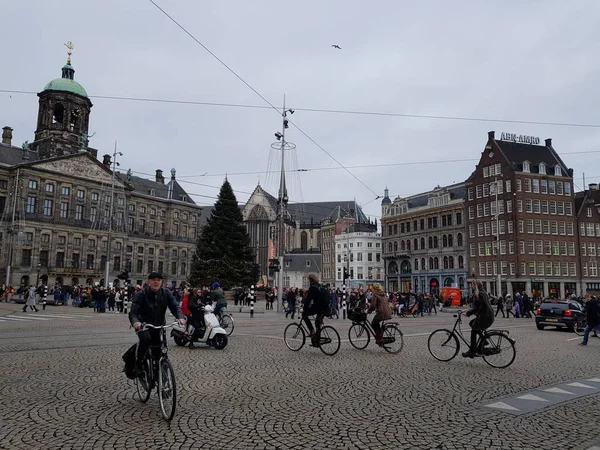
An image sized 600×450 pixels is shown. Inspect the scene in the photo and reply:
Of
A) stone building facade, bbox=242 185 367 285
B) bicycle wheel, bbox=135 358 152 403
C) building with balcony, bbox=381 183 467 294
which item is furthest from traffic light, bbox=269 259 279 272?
stone building facade, bbox=242 185 367 285

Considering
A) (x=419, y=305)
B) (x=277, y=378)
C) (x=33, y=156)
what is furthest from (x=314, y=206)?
(x=277, y=378)

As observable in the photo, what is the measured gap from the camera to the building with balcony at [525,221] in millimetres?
62406

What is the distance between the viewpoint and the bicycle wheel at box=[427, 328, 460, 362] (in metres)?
11.0

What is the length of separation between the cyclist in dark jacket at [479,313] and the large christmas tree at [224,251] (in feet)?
148

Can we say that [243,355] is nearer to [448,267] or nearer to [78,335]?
[78,335]

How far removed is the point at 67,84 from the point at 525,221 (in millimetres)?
68515

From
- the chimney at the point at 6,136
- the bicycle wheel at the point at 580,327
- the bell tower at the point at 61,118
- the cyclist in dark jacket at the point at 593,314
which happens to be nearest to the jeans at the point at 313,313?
the cyclist in dark jacket at the point at 593,314

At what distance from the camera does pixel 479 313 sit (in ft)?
34.0

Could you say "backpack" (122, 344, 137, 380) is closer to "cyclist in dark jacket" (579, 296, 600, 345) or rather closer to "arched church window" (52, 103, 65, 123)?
"cyclist in dark jacket" (579, 296, 600, 345)

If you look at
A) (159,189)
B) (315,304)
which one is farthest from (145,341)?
(159,189)

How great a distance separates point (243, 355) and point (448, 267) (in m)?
65.4

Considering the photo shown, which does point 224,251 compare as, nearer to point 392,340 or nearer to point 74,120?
point 74,120

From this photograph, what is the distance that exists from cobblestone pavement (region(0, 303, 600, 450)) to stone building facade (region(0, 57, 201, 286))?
62864mm

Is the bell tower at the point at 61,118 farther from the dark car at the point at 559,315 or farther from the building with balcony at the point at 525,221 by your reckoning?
the dark car at the point at 559,315
